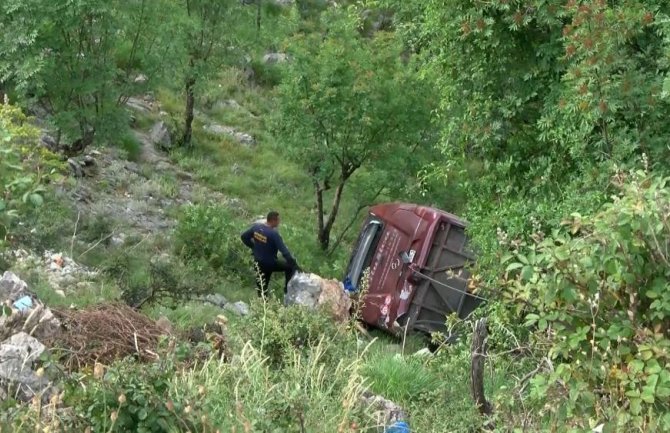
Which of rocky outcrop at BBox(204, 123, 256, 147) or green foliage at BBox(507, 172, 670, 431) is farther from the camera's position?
rocky outcrop at BBox(204, 123, 256, 147)

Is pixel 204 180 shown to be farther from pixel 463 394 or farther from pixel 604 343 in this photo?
pixel 604 343

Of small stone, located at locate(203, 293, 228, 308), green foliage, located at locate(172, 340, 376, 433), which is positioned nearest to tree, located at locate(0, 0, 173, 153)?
small stone, located at locate(203, 293, 228, 308)

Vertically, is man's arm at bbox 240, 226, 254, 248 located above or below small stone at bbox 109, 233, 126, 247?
above

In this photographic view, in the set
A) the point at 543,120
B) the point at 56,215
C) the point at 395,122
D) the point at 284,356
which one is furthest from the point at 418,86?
the point at 284,356

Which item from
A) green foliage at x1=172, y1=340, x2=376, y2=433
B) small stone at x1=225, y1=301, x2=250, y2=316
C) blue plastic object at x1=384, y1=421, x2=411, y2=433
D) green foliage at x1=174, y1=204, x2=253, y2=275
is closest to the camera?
green foliage at x1=172, y1=340, x2=376, y2=433

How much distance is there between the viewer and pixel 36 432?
12.9 feet

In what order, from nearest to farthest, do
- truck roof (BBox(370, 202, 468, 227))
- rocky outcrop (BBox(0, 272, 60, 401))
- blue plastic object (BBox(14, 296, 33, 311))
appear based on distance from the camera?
rocky outcrop (BBox(0, 272, 60, 401)) → blue plastic object (BBox(14, 296, 33, 311)) → truck roof (BBox(370, 202, 468, 227))

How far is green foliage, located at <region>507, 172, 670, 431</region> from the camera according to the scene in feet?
13.4

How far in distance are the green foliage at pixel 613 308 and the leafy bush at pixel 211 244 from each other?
987 cm

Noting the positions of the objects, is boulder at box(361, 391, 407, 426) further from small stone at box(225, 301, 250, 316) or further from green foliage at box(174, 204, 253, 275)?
green foliage at box(174, 204, 253, 275)

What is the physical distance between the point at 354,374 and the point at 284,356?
133cm

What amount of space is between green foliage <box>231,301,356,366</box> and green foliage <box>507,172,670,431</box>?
2.18 m

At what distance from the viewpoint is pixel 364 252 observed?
1342 centimetres

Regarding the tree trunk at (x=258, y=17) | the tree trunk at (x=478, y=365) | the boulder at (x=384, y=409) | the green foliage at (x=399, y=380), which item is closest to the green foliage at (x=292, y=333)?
the green foliage at (x=399, y=380)
